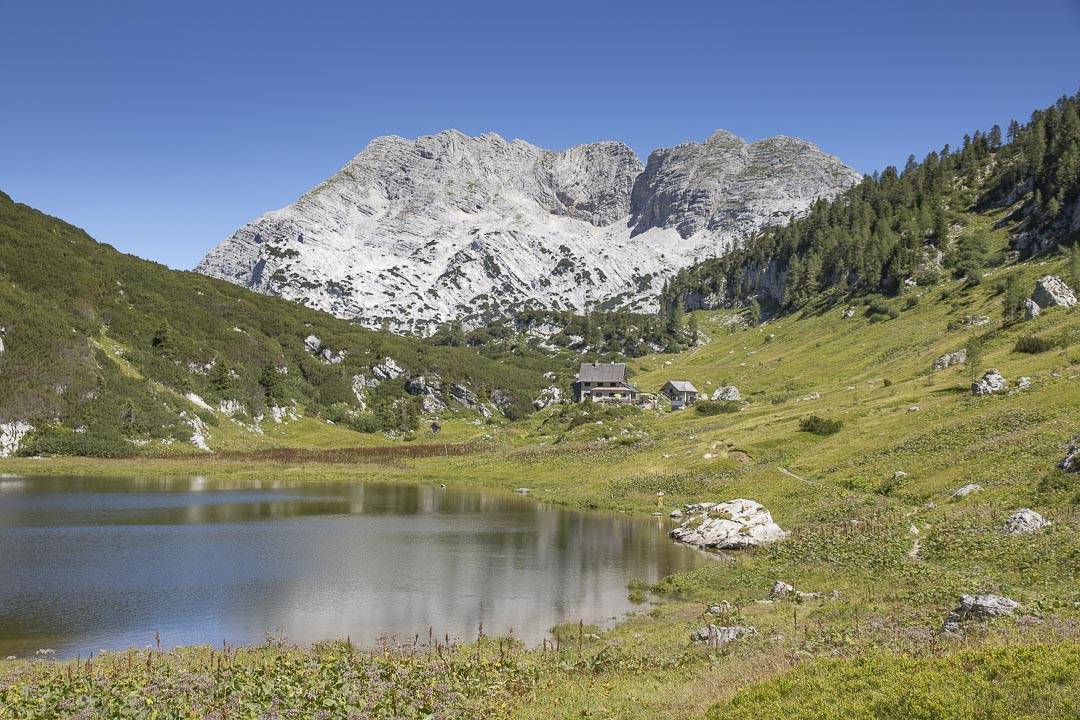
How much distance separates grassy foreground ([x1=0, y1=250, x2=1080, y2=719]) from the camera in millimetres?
15188

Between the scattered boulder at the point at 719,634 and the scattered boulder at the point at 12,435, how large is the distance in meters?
120

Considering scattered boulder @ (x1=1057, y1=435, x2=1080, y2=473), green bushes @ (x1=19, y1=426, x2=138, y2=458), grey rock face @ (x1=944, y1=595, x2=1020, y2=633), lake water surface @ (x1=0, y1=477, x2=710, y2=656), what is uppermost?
scattered boulder @ (x1=1057, y1=435, x2=1080, y2=473)

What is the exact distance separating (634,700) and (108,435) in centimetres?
12379

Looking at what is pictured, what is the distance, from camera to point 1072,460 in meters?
39.1

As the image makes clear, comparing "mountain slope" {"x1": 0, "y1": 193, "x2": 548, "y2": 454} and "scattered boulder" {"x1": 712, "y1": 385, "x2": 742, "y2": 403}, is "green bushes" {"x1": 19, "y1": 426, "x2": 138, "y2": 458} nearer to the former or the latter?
"mountain slope" {"x1": 0, "y1": 193, "x2": 548, "y2": 454}

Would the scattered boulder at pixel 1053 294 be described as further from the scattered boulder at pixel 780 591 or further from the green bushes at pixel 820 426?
the scattered boulder at pixel 780 591

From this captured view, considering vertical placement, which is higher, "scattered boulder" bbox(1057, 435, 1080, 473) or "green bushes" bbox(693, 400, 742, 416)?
"green bushes" bbox(693, 400, 742, 416)

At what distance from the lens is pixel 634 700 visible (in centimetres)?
1848

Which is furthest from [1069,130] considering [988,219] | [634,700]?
[634,700]

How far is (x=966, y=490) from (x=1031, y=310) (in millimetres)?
71544

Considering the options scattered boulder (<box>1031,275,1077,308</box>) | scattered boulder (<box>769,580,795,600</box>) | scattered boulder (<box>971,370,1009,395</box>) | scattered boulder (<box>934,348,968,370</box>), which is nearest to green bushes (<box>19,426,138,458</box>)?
scattered boulder (<box>769,580,795,600</box>)

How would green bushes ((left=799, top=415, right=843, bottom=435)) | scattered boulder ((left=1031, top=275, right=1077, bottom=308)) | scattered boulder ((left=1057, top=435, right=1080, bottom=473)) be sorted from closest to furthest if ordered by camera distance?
1. scattered boulder ((left=1057, top=435, right=1080, bottom=473))
2. green bushes ((left=799, top=415, right=843, bottom=435))
3. scattered boulder ((left=1031, top=275, right=1077, bottom=308))

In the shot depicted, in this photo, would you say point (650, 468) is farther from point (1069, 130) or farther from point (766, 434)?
point (1069, 130)

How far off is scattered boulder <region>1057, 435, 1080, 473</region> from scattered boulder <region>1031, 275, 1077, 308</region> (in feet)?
228
